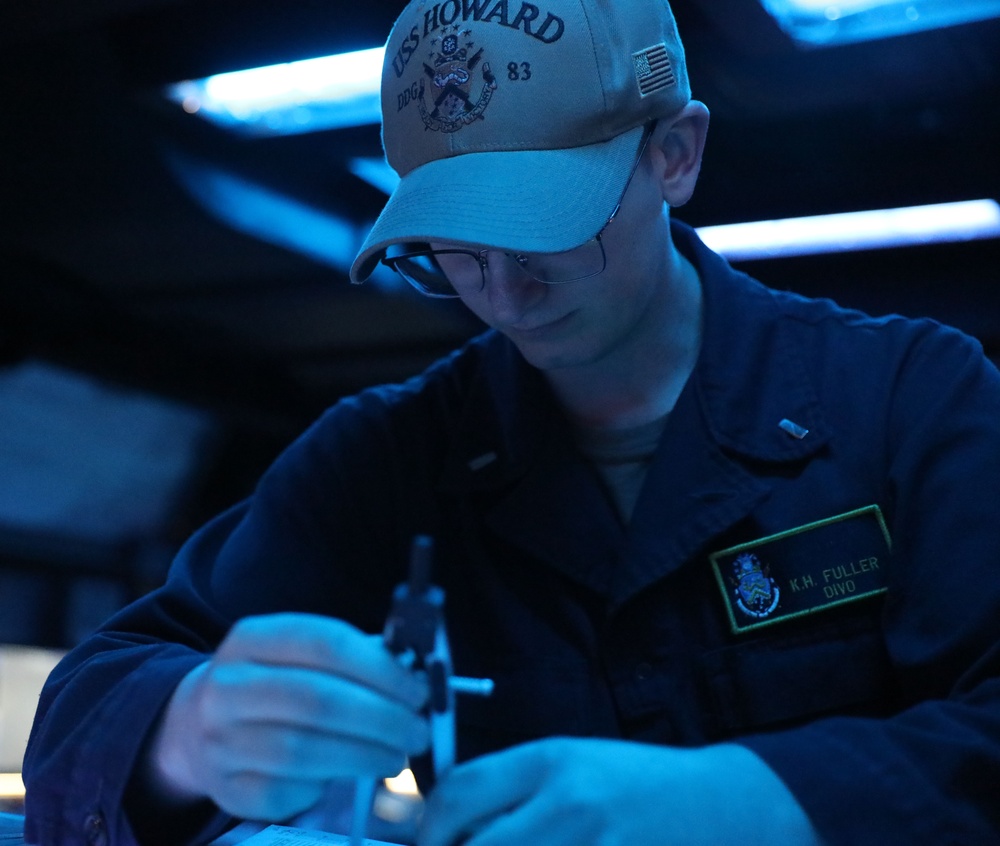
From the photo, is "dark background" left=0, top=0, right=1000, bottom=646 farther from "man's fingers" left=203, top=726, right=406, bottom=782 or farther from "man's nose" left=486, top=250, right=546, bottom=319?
"man's fingers" left=203, top=726, right=406, bottom=782

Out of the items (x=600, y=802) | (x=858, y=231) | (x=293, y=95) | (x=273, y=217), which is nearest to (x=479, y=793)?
(x=600, y=802)

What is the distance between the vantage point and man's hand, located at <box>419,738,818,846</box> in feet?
1.93

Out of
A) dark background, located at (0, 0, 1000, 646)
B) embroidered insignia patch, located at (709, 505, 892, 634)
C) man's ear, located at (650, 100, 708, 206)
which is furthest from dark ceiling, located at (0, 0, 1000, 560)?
embroidered insignia patch, located at (709, 505, 892, 634)

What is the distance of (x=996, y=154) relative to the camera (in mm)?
1912

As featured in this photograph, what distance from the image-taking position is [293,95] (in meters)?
1.98

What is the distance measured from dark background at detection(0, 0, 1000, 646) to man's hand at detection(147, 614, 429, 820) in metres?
1.27

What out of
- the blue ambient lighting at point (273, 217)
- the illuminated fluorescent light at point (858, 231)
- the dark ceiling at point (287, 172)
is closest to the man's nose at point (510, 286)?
the dark ceiling at point (287, 172)

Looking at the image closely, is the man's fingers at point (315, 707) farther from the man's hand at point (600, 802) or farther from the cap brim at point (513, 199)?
the cap brim at point (513, 199)

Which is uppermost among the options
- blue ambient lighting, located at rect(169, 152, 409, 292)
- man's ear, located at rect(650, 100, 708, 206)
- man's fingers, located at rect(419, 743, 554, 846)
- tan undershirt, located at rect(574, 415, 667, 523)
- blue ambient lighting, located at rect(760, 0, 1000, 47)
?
blue ambient lighting, located at rect(760, 0, 1000, 47)

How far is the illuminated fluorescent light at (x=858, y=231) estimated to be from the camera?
1976 millimetres

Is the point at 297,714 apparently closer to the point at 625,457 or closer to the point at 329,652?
the point at 329,652

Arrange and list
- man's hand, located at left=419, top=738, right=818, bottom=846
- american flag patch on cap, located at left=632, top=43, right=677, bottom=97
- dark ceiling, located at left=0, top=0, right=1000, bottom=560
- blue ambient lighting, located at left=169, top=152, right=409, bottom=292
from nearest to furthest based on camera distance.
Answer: man's hand, located at left=419, top=738, right=818, bottom=846, american flag patch on cap, located at left=632, top=43, right=677, bottom=97, dark ceiling, located at left=0, top=0, right=1000, bottom=560, blue ambient lighting, located at left=169, top=152, right=409, bottom=292

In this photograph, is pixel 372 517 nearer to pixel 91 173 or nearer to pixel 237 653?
pixel 237 653

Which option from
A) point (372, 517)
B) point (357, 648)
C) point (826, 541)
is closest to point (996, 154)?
point (826, 541)
